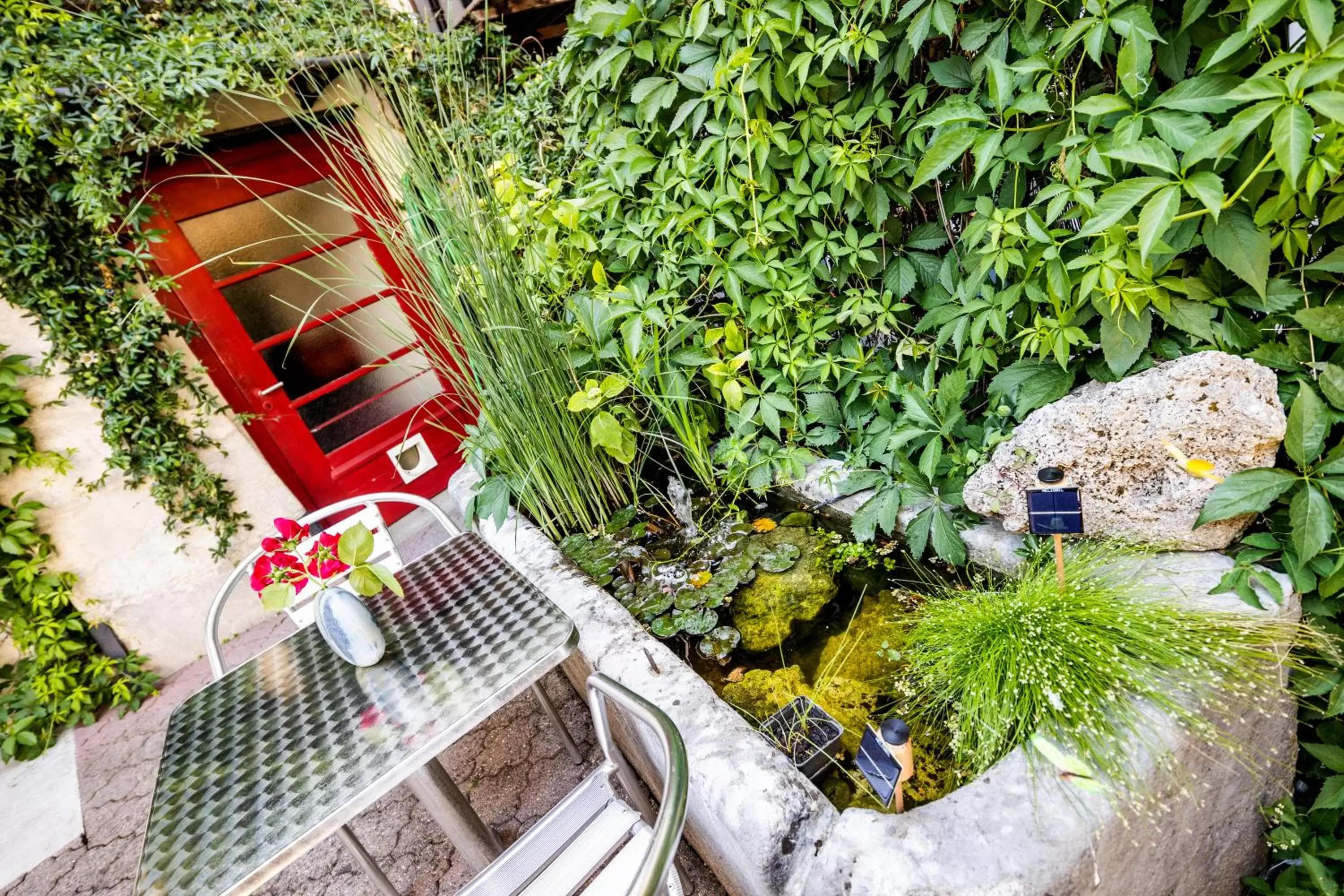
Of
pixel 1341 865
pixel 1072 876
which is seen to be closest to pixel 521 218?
pixel 1072 876

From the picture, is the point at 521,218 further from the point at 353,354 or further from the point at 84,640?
the point at 84,640

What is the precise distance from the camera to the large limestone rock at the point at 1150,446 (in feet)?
3.48

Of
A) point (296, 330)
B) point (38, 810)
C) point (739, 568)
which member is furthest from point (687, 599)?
point (38, 810)

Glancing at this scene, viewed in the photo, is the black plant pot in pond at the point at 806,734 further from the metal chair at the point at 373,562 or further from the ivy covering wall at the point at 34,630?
the ivy covering wall at the point at 34,630

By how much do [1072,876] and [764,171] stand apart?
1502 millimetres

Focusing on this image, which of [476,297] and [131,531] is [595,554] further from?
[131,531]

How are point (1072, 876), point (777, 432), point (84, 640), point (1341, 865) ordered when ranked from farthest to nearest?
point (84, 640) → point (777, 432) → point (1341, 865) → point (1072, 876)

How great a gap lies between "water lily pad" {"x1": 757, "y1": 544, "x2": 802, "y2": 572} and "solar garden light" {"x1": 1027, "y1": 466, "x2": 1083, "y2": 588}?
2.29 ft

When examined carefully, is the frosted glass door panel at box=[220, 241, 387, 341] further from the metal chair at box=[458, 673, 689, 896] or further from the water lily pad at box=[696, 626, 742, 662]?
the metal chair at box=[458, 673, 689, 896]

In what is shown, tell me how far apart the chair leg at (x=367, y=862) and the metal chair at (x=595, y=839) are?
1.38ft

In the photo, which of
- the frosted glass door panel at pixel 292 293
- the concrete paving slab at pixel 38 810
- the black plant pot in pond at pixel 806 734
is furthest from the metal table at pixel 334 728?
the frosted glass door panel at pixel 292 293

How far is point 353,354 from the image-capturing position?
3623 mm

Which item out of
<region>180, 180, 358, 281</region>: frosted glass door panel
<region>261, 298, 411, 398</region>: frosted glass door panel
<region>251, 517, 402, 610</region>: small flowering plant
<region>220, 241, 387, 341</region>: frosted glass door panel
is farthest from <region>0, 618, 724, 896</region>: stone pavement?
<region>180, 180, 358, 281</region>: frosted glass door panel

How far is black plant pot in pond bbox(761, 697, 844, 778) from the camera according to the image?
1.17 m
